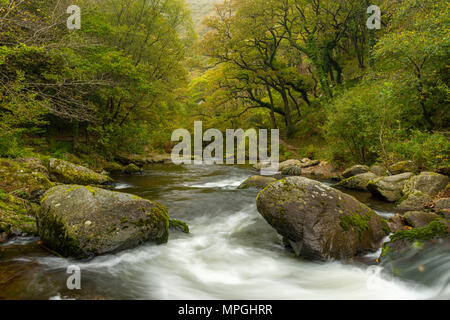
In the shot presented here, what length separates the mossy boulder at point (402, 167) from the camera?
9.20 m

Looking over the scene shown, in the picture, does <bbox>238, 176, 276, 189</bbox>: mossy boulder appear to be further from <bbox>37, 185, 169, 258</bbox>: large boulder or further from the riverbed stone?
<bbox>37, 185, 169, 258</bbox>: large boulder

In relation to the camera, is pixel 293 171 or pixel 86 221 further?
pixel 293 171

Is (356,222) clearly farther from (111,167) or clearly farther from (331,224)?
(111,167)

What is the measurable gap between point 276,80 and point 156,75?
10.8 m

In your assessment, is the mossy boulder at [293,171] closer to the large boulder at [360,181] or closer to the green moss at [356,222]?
the large boulder at [360,181]

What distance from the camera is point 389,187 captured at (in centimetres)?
818

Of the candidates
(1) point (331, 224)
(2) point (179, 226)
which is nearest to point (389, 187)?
(1) point (331, 224)

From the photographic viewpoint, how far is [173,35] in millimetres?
20047

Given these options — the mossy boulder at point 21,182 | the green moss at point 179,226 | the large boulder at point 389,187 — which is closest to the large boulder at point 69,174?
the mossy boulder at point 21,182

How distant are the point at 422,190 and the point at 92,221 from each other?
28.1 feet

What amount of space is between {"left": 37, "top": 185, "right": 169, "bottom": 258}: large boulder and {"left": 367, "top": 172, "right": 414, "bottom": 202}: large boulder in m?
7.32

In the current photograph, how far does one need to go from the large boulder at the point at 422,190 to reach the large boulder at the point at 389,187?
42 cm

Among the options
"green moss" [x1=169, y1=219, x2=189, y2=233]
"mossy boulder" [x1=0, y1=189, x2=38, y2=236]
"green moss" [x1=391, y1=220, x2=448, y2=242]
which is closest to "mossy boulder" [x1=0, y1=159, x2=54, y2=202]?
"mossy boulder" [x1=0, y1=189, x2=38, y2=236]

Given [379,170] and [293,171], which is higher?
[379,170]
